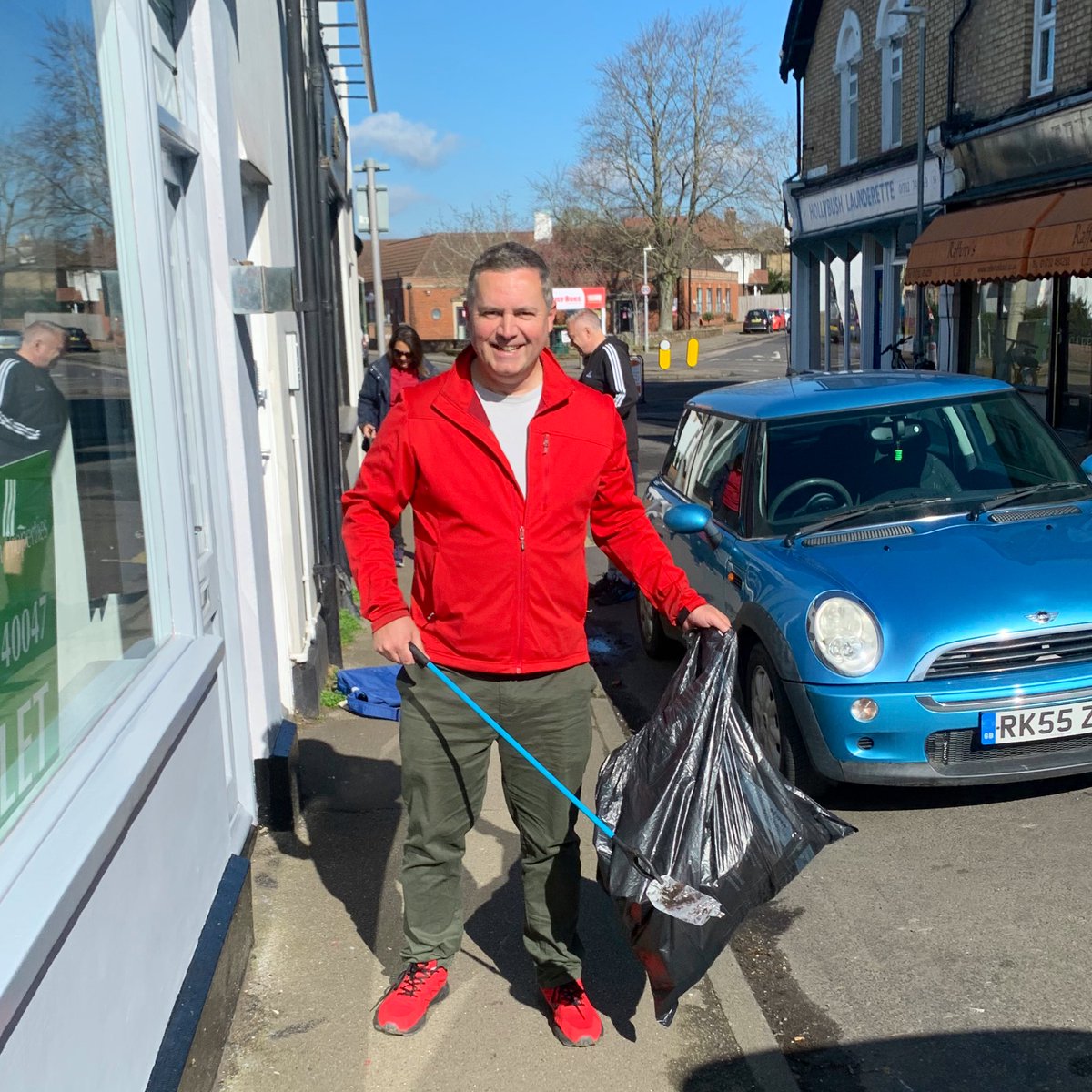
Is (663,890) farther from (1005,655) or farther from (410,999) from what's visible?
(1005,655)

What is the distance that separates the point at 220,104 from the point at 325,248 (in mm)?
4205

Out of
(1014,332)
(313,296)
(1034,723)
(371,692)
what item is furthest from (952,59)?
(1034,723)

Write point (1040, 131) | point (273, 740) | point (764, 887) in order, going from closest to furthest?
point (764, 887)
point (273, 740)
point (1040, 131)

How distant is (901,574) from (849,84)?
2121cm

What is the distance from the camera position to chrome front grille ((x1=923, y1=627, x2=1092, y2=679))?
4.28 meters

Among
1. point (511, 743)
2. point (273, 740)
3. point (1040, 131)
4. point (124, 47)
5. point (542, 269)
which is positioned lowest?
point (273, 740)

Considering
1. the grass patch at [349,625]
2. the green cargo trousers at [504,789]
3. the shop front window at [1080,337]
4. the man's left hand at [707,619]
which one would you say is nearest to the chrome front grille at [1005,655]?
the man's left hand at [707,619]

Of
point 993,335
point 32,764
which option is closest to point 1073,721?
point 32,764

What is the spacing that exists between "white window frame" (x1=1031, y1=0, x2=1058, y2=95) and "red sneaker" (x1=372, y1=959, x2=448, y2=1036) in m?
15.4

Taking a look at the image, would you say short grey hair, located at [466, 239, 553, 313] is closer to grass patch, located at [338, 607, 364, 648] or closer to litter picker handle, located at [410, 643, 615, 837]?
litter picker handle, located at [410, 643, 615, 837]

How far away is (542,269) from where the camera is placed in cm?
300

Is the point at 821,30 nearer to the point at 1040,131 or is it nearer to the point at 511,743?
the point at 1040,131

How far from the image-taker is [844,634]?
14.6 feet

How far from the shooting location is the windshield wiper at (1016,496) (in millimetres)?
5094
